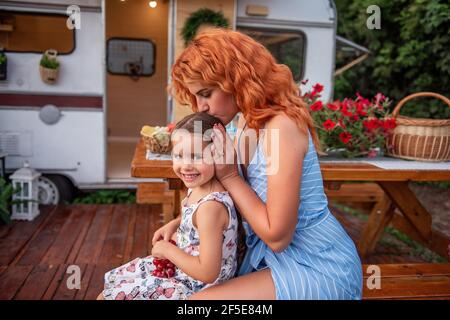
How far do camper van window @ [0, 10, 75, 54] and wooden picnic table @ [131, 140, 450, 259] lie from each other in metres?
2.36

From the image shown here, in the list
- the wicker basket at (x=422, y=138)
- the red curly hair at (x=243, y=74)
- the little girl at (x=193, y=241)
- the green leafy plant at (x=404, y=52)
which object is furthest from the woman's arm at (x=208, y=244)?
the green leafy plant at (x=404, y=52)

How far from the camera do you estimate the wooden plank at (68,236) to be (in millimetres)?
3609

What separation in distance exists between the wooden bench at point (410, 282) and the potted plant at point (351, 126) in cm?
89

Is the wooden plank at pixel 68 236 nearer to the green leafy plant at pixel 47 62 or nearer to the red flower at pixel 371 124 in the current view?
the green leafy plant at pixel 47 62

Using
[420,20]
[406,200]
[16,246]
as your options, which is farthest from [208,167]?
[420,20]

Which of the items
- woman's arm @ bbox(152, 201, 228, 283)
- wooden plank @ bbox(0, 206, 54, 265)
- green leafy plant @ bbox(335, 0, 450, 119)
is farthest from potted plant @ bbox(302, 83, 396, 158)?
green leafy plant @ bbox(335, 0, 450, 119)

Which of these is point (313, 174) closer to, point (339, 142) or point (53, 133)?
point (339, 142)

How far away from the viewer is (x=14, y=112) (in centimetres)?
508

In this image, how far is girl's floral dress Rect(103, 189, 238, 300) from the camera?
1.49 meters

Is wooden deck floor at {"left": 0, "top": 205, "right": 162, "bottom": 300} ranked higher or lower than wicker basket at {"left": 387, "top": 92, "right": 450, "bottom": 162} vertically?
lower

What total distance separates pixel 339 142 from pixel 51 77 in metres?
3.43

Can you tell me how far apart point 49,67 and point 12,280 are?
2701 millimetres

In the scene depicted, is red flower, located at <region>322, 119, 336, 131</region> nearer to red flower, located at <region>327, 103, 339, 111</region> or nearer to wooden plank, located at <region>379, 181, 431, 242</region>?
red flower, located at <region>327, 103, 339, 111</region>

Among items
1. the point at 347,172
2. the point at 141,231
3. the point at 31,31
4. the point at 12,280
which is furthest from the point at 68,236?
the point at 347,172
